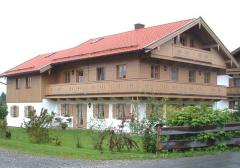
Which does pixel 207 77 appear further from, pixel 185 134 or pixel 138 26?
pixel 185 134

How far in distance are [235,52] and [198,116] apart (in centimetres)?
3001

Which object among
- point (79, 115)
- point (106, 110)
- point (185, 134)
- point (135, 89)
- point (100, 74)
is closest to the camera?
point (185, 134)

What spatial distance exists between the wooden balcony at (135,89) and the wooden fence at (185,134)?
1194cm

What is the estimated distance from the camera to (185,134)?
16.8 metres

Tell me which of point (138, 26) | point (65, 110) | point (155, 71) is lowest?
point (65, 110)

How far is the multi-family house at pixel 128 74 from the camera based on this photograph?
104 ft

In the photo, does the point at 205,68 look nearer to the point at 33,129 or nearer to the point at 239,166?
the point at 33,129

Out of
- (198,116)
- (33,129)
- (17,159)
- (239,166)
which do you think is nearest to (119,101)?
(33,129)

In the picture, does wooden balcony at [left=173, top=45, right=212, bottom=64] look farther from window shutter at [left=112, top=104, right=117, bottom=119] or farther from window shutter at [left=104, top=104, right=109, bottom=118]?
window shutter at [left=104, top=104, right=109, bottom=118]

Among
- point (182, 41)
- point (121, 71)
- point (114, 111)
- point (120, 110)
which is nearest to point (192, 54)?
point (182, 41)

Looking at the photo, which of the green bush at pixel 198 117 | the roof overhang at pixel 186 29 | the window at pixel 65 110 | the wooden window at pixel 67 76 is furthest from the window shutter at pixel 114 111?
the green bush at pixel 198 117

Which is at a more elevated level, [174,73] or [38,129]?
[174,73]

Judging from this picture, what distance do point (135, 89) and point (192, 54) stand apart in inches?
321

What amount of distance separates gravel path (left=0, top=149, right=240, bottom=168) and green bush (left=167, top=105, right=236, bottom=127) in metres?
1.88
